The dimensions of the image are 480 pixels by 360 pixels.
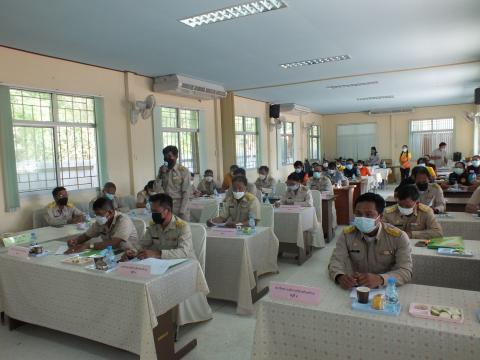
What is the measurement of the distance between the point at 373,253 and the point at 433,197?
7.68 feet

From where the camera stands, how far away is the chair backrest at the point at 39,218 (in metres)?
5.05

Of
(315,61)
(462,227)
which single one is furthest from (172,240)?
(315,61)

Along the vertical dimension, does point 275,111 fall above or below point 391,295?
above

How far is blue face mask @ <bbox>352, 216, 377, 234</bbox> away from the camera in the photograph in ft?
7.38

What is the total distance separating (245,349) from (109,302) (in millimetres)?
1103

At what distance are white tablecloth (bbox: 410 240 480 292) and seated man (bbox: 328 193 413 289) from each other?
0.39m

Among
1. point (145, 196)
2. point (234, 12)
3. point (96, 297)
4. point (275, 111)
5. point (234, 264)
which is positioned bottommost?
point (234, 264)

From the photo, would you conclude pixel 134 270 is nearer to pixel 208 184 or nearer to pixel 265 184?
pixel 265 184

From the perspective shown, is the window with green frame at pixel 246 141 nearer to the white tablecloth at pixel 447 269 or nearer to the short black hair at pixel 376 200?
the white tablecloth at pixel 447 269

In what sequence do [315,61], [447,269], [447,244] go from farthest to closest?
[315,61] < [447,244] < [447,269]

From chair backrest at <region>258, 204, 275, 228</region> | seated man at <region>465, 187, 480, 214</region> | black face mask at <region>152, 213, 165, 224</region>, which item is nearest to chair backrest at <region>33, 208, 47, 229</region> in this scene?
black face mask at <region>152, 213, 165, 224</region>

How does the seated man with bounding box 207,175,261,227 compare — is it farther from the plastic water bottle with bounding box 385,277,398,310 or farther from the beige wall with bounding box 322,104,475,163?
the beige wall with bounding box 322,104,475,163

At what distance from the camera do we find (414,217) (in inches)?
125

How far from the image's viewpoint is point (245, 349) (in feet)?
9.45
